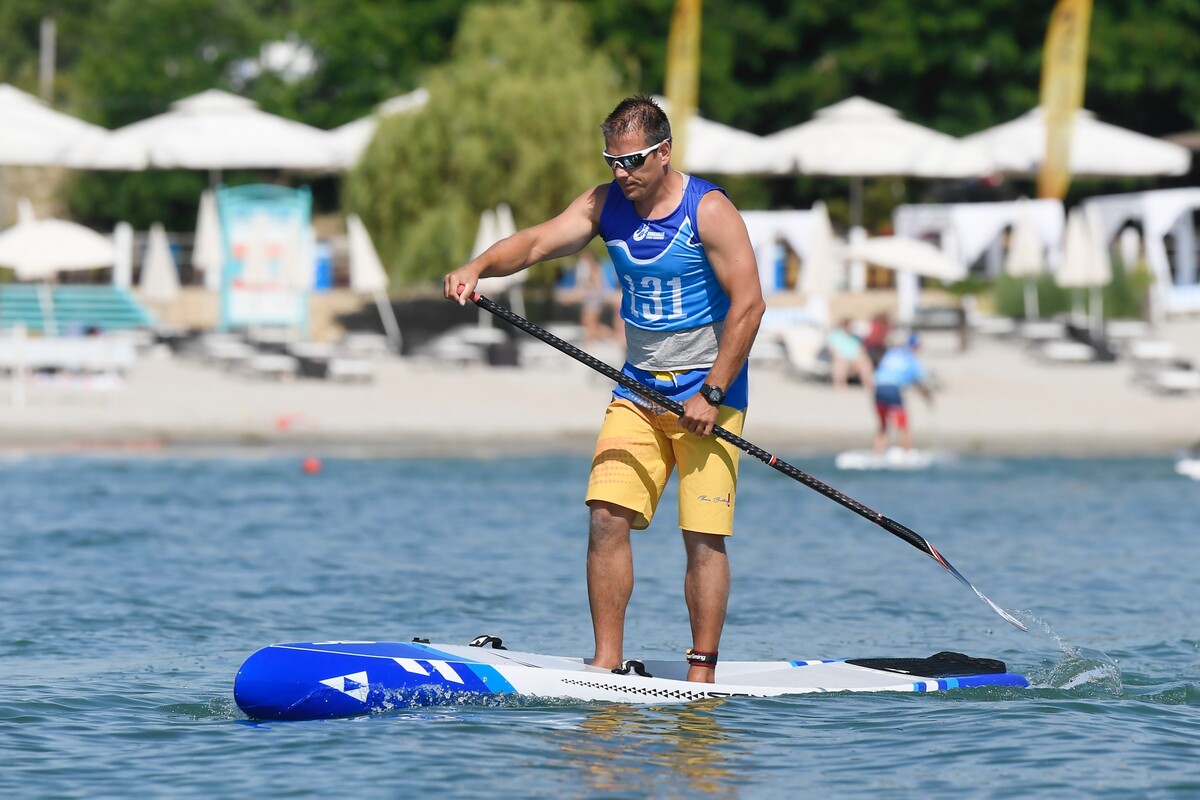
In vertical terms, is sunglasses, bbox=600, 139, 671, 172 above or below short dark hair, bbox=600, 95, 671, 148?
below

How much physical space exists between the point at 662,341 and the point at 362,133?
2416 centimetres

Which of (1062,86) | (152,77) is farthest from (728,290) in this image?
(152,77)

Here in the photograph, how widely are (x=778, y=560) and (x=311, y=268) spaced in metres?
14.4

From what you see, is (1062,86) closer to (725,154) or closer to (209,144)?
(725,154)

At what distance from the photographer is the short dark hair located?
7215 millimetres

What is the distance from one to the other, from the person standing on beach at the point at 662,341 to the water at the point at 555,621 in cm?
53

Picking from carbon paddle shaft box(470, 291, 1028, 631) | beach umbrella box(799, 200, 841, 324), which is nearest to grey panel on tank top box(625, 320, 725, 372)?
carbon paddle shaft box(470, 291, 1028, 631)

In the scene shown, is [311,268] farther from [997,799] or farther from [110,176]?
[997,799]

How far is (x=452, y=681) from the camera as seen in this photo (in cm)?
750

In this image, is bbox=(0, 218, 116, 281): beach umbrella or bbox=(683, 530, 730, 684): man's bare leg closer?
bbox=(683, 530, 730, 684): man's bare leg

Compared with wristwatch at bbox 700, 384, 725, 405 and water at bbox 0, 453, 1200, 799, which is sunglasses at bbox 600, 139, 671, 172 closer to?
wristwatch at bbox 700, 384, 725, 405

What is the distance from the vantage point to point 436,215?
28625mm

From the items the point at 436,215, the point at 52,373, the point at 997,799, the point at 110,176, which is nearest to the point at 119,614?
the point at 997,799

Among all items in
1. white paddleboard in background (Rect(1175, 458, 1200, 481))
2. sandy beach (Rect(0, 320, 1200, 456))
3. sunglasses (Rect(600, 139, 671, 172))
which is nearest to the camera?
sunglasses (Rect(600, 139, 671, 172))
